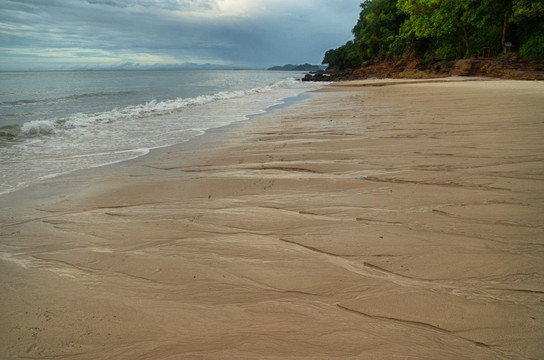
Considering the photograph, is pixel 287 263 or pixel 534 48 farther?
pixel 534 48

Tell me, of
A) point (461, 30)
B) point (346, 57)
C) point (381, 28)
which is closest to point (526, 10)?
point (461, 30)

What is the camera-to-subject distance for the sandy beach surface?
139cm

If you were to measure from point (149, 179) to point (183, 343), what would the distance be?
3.08 meters

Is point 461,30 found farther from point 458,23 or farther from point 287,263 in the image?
point 287,263

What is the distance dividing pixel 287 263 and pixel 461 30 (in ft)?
148

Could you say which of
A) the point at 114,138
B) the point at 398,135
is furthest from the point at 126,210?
the point at 114,138

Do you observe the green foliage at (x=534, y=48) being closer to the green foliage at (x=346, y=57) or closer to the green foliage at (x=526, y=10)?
the green foliage at (x=526, y=10)

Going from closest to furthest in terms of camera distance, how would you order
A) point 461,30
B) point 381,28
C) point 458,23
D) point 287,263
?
1. point 287,263
2. point 458,23
3. point 461,30
4. point 381,28

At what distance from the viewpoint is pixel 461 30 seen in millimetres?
36969

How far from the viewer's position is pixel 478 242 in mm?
2051

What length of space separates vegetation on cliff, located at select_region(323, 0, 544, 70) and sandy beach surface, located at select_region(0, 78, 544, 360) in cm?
3293

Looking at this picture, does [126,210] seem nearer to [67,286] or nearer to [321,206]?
[67,286]

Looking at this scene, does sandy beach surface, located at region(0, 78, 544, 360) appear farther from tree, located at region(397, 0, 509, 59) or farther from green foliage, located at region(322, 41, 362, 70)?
green foliage, located at region(322, 41, 362, 70)

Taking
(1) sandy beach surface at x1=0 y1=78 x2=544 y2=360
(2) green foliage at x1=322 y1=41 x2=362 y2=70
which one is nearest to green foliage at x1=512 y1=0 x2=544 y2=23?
(1) sandy beach surface at x1=0 y1=78 x2=544 y2=360
